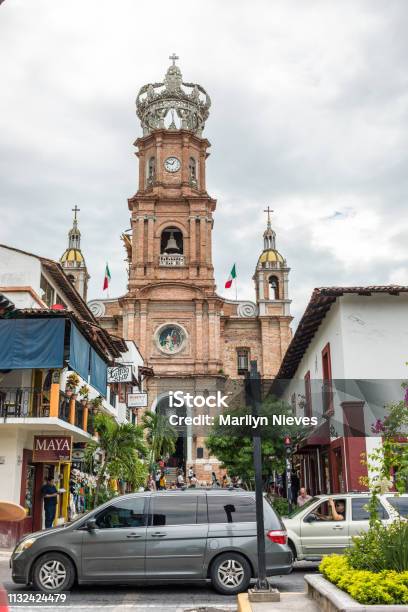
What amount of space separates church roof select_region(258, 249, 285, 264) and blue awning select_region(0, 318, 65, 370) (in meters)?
34.8

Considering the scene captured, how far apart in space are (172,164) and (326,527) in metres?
42.4

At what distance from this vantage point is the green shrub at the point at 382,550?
22.4ft

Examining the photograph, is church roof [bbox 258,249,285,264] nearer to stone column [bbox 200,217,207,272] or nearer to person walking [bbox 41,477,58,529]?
stone column [bbox 200,217,207,272]

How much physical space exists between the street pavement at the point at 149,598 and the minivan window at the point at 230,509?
1156mm

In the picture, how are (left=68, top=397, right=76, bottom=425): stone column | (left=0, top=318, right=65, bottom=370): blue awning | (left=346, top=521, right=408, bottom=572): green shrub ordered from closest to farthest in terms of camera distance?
(left=346, top=521, right=408, bottom=572): green shrub, (left=0, top=318, right=65, bottom=370): blue awning, (left=68, top=397, right=76, bottom=425): stone column

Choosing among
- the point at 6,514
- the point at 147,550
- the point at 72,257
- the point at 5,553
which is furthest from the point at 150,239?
the point at 6,514

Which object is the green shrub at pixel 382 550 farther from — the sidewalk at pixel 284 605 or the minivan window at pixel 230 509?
the minivan window at pixel 230 509

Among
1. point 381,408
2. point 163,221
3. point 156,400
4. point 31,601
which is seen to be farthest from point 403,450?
point 163,221

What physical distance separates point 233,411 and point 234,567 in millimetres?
3860

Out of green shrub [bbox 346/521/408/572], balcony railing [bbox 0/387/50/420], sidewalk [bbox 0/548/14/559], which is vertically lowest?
sidewalk [bbox 0/548/14/559]

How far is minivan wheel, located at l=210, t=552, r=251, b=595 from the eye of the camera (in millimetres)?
10289

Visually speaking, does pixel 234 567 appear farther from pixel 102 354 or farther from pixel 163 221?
pixel 163 221

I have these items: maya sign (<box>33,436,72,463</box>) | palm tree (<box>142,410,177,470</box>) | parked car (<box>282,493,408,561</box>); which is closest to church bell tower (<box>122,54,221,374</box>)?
palm tree (<box>142,410,177,470</box>)

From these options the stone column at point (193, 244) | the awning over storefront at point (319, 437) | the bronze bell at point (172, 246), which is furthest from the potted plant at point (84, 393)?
the bronze bell at point (172, 246)
